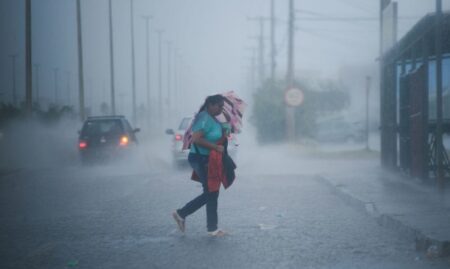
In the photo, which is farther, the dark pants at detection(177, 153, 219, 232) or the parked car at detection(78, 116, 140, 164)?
the parked car at detection(78, 116, 140, 164)

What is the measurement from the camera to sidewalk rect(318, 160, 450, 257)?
737 centimetres

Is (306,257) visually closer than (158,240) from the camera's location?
Yes

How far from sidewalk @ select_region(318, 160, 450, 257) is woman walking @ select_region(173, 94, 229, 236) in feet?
7.88

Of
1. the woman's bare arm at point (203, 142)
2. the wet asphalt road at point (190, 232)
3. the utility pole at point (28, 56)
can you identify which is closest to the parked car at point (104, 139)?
the utility pole at point (28, 56)

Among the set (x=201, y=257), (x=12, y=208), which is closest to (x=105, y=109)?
(x=12, y=208)

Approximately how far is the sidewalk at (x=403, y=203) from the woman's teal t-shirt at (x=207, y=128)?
8.57 ft

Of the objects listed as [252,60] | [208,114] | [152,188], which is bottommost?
[152,188]

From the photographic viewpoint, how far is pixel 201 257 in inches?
274

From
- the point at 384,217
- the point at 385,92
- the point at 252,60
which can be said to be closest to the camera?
the point at 384,217

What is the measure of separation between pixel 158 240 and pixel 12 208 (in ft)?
15.7

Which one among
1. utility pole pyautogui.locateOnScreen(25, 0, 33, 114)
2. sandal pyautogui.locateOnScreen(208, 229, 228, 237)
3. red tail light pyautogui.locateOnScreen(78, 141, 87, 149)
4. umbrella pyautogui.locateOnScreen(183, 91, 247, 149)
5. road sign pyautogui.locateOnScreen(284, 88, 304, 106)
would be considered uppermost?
utility pole pyautogui.locateOnScreen(25, 0, 33, 114)

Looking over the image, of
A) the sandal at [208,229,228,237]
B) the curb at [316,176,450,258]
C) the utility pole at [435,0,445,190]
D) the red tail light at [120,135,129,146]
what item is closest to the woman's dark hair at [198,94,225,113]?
the sandal at [208,229,228,237]

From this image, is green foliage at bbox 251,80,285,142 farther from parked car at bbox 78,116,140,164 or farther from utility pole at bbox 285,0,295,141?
parked car at bbox 78,116,140,164

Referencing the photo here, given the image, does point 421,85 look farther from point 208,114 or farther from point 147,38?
point 147,38
